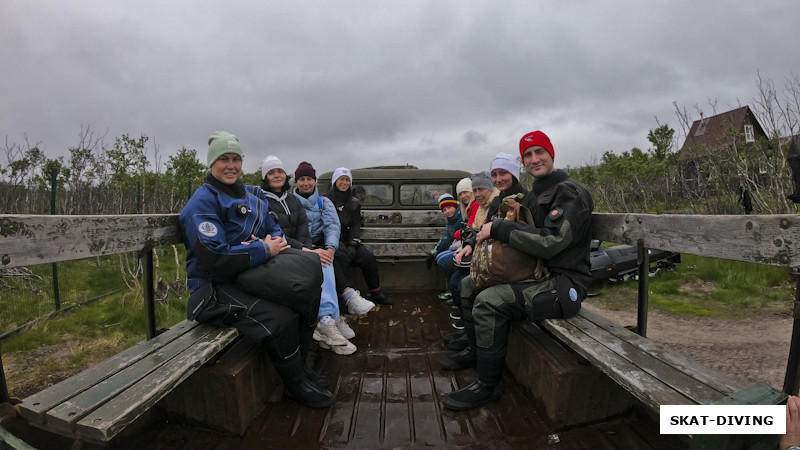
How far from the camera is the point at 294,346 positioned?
96.7 inches

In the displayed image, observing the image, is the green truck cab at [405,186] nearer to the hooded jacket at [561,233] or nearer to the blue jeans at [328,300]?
the blue jeans at [328,300]

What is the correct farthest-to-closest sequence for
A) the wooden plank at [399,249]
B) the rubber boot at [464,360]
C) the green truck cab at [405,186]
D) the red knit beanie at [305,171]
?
the green truck cab at [405,186] < the wooden plank at [399,249] < the red knit beanie at [305,171] < the rubber boot at [464,360]

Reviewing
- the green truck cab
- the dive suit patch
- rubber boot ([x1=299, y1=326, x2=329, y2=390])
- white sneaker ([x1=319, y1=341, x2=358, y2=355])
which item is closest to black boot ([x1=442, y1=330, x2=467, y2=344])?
white sneaker ([x1=319, y1=341, x2=358, y2=355])

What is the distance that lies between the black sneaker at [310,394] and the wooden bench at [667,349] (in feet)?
4.46

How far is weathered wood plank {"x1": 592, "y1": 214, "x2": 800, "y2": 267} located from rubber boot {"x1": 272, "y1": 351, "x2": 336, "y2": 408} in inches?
80.2

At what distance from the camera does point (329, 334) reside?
335 centimetres

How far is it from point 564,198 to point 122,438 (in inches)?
105

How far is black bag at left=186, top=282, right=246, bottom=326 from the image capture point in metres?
2.29

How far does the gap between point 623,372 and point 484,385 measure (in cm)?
89

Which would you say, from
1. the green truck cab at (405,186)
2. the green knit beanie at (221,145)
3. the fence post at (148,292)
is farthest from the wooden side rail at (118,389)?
the green truck cab at (405,186)

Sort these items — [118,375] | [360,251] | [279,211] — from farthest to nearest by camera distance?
[360,251], [279,211], [118,375]

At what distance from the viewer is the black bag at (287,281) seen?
2.37 meters

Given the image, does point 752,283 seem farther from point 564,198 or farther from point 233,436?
point 233,436

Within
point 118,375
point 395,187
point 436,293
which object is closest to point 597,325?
point 118,375
